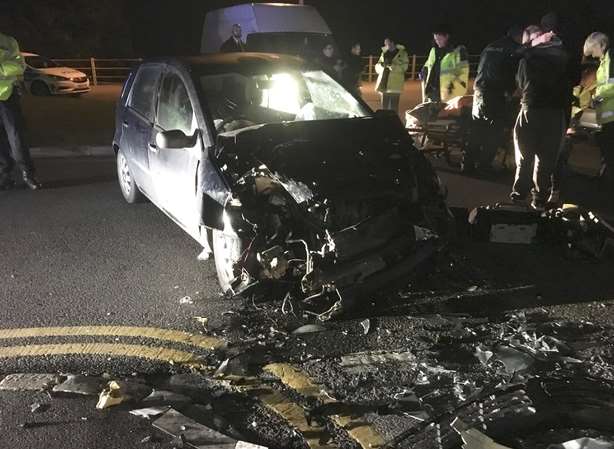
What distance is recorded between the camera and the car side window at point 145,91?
5359 millimetres

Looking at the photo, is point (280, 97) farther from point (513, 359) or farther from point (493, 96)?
point (513, 359)

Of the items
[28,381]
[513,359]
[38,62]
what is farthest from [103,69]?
[513,359]

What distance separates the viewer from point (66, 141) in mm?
10039

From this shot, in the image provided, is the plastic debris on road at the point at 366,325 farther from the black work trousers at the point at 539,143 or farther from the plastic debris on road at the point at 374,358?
the black work trousers at the point at 539,143

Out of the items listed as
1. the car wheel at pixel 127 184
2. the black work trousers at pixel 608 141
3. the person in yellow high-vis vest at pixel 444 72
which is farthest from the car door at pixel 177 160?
the person in yellow high-vis vest at pixel 444 72

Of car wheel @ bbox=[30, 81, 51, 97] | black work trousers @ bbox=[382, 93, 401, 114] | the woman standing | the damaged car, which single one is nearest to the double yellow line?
the damaged car

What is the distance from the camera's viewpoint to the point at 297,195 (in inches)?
150

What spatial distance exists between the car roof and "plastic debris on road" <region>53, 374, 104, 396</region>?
107 inches

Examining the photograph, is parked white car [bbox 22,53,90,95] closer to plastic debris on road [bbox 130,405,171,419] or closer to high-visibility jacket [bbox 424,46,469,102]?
high-visibility jacket [bbox 424,46,469,102]

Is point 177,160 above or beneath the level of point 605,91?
beneath

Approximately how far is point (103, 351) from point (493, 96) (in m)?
5.59

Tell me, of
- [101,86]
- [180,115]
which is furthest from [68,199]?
[101,86]

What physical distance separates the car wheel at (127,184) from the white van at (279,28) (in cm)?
556

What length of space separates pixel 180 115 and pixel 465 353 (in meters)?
3.02
